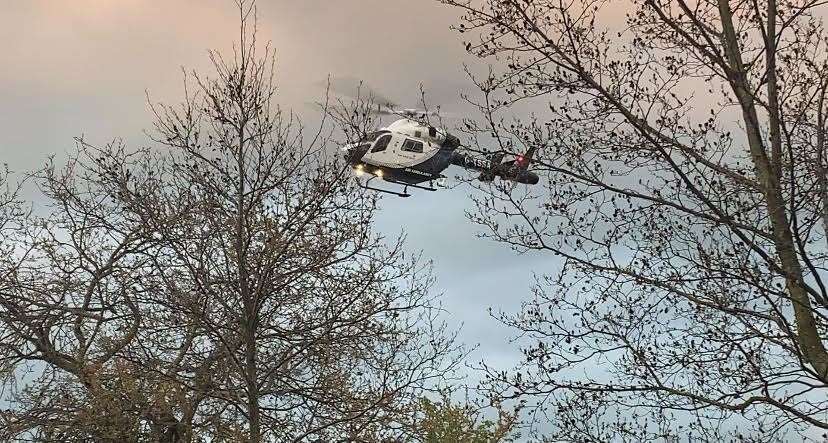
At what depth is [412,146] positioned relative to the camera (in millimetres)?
33594

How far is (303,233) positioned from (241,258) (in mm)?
1154

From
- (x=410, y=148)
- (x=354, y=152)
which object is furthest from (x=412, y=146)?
(x=354, y=152)

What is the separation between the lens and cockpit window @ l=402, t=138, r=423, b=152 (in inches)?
1315

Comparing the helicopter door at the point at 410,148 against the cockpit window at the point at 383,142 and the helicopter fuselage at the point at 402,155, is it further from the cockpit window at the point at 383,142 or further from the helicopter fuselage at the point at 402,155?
the cockpit window at the point at 383,142

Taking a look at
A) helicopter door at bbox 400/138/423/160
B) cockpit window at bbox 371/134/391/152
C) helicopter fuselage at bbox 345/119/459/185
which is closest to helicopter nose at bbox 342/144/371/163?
cockpit window at bbox 371/134/391/152

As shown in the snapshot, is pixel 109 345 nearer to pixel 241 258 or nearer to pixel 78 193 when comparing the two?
pixel 241 258

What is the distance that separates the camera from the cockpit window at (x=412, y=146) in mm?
33412

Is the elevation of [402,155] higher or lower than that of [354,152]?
higher

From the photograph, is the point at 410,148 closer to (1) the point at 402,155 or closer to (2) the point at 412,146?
(2) the point at 412,146

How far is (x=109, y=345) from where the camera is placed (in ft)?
37.7

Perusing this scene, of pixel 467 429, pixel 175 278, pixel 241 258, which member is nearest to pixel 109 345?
pixel 175 278

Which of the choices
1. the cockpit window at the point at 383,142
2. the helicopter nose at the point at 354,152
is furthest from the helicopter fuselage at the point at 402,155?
the helicopter nose at the point at 354,152

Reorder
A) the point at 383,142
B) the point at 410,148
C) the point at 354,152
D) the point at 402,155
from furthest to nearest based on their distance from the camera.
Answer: the point at 410,148 → the point at 402,155 → the point at 383,142 → the point at 354,152

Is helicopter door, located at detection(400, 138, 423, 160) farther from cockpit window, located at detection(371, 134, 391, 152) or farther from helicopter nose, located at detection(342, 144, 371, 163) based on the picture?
helicopter nose, located at detection(342, 144, 371, 163)
